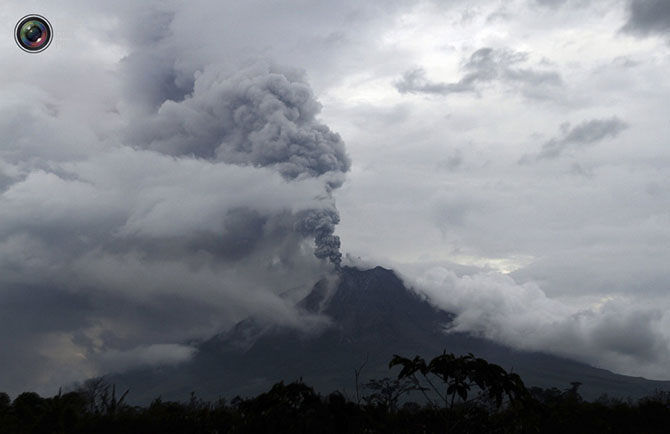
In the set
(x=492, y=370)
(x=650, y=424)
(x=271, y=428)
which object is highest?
(x=492, y=370)

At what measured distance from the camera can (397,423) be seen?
495 inches

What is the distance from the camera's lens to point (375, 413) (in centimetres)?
887

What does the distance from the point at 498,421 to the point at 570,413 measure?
2.72 metres

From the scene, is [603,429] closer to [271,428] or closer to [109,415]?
[271,428]

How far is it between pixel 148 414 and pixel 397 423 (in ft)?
18.1

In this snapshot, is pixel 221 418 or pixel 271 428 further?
pixel 221 418

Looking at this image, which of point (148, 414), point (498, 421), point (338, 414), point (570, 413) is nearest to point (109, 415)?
point (148, 414)

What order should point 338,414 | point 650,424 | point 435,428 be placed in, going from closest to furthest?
point 338,414, point 435,428, point 650,424

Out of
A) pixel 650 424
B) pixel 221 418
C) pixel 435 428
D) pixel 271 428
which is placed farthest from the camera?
pixel 650 424

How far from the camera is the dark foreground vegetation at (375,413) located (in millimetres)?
7246

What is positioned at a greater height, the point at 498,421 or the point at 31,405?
the point at 31,405

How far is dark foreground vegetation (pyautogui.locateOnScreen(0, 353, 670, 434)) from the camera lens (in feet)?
23.8

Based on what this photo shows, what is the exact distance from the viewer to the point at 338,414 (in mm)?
7043

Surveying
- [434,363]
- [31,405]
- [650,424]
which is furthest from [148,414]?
[650,424]
